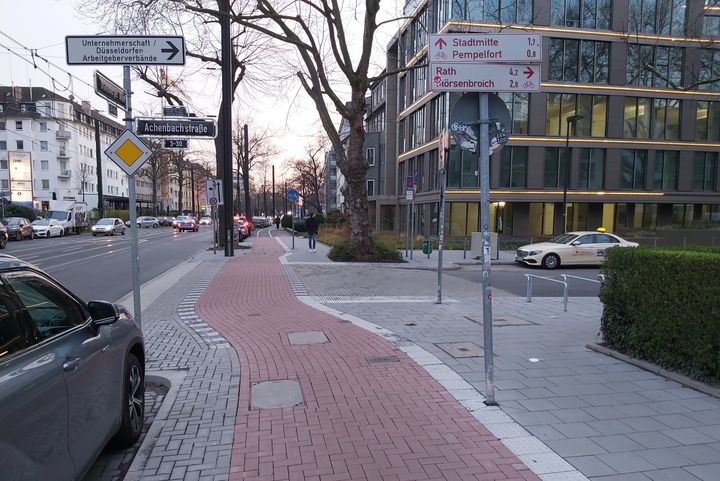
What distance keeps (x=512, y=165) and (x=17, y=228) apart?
105 feet

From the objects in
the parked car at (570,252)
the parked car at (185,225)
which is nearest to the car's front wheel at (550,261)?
the parked car at (570,252)

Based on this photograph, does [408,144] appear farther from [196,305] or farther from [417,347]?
[417,347]

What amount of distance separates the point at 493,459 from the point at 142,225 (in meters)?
62.9

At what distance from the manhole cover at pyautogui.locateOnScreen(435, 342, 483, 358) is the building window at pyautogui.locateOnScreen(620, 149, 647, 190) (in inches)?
1217

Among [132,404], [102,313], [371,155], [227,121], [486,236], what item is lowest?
[132,404]

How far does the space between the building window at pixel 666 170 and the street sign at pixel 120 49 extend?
35.4 meters

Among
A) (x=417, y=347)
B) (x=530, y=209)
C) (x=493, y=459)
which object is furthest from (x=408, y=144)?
(x=493, y=459)

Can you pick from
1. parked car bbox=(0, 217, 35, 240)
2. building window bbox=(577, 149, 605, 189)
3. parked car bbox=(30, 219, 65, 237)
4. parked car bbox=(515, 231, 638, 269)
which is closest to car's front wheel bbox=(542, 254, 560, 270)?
parked car bbox=(515, 231, 638, 269)

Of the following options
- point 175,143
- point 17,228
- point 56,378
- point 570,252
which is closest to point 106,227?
point 17,228

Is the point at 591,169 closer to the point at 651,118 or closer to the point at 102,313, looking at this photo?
the point at 651,118

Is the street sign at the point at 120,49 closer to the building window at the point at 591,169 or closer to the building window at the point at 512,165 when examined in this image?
the building window at the point at 512,165

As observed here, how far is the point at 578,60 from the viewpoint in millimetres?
30734

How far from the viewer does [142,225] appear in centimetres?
5953

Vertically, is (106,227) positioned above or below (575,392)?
above
